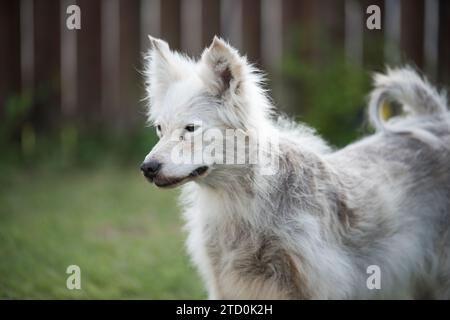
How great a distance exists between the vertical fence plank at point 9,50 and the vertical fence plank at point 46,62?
22 centimetres

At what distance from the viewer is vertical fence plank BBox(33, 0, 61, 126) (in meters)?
8.56

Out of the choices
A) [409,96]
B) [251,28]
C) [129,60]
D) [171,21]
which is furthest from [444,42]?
[409,96]

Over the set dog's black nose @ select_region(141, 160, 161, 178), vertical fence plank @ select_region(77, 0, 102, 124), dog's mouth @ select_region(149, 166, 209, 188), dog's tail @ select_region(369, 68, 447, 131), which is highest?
vertical fence plank @ select_region(77, 0, 102, 124)

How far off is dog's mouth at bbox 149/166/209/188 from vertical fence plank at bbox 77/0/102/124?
542 cm

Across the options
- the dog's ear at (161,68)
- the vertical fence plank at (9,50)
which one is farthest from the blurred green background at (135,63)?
the dog's ear at (161,68)

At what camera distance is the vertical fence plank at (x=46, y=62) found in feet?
28.1

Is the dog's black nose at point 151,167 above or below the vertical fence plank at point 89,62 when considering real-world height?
below

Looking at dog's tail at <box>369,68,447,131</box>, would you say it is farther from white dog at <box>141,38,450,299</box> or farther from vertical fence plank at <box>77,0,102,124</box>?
vertical fence plank at <box>77,0,102,124</box>

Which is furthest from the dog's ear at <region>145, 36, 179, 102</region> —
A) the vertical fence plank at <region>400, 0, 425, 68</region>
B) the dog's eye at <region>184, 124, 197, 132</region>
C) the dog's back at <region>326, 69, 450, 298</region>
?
the vertical fence plank at <region>400, 0, 425, 68</region>

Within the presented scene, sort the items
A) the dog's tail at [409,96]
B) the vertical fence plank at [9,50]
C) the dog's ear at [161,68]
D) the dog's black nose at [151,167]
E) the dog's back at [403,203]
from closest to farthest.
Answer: the dog's black nose at [151,167]
the dog's ear at [161,68]
the dog's back at [403,203]
the dog's tail at [409,96]
the vertical fence plank at [9,50]

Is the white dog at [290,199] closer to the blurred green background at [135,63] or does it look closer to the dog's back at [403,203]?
the dog's back at [403,203]
